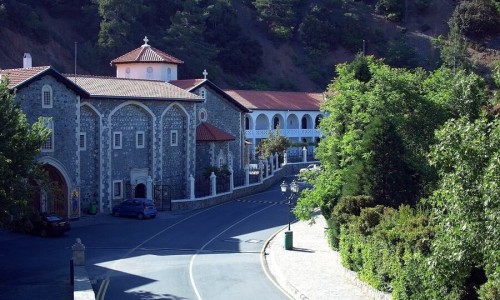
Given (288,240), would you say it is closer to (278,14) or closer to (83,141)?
(83,141)

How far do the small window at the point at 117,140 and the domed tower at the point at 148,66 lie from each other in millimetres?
11215

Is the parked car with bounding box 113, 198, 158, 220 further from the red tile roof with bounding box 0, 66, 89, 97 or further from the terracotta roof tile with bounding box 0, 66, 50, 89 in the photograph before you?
the terracotta roof tile with bounding box 0, 66, 50, 89

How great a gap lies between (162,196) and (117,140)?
15.4 feet

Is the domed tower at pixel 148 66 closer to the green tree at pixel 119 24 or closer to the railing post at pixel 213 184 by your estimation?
the railing post at pixel 213 184

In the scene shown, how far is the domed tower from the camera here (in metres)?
51.8

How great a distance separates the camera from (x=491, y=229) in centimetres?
1334

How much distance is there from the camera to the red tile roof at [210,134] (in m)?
48.4

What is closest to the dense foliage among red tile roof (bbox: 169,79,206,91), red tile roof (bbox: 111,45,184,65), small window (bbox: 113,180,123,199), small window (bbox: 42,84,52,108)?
small window (bbox: 113,180,123,199)

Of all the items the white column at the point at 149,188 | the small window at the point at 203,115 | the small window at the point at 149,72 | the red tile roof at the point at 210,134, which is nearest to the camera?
the white column at the point at 149,188

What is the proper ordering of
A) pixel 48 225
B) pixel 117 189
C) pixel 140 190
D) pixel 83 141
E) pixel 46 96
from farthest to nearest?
pixel 140 190
pixel 117 189
pixel 83 141
pixel 46 96
pixel 48 225

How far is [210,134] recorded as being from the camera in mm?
48812

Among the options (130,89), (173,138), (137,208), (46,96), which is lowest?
(137,208)

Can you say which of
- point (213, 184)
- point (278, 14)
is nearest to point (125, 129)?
point (213, 184)

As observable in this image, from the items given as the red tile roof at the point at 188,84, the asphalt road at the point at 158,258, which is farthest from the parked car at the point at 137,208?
the red tile roof at the point at 188,84
